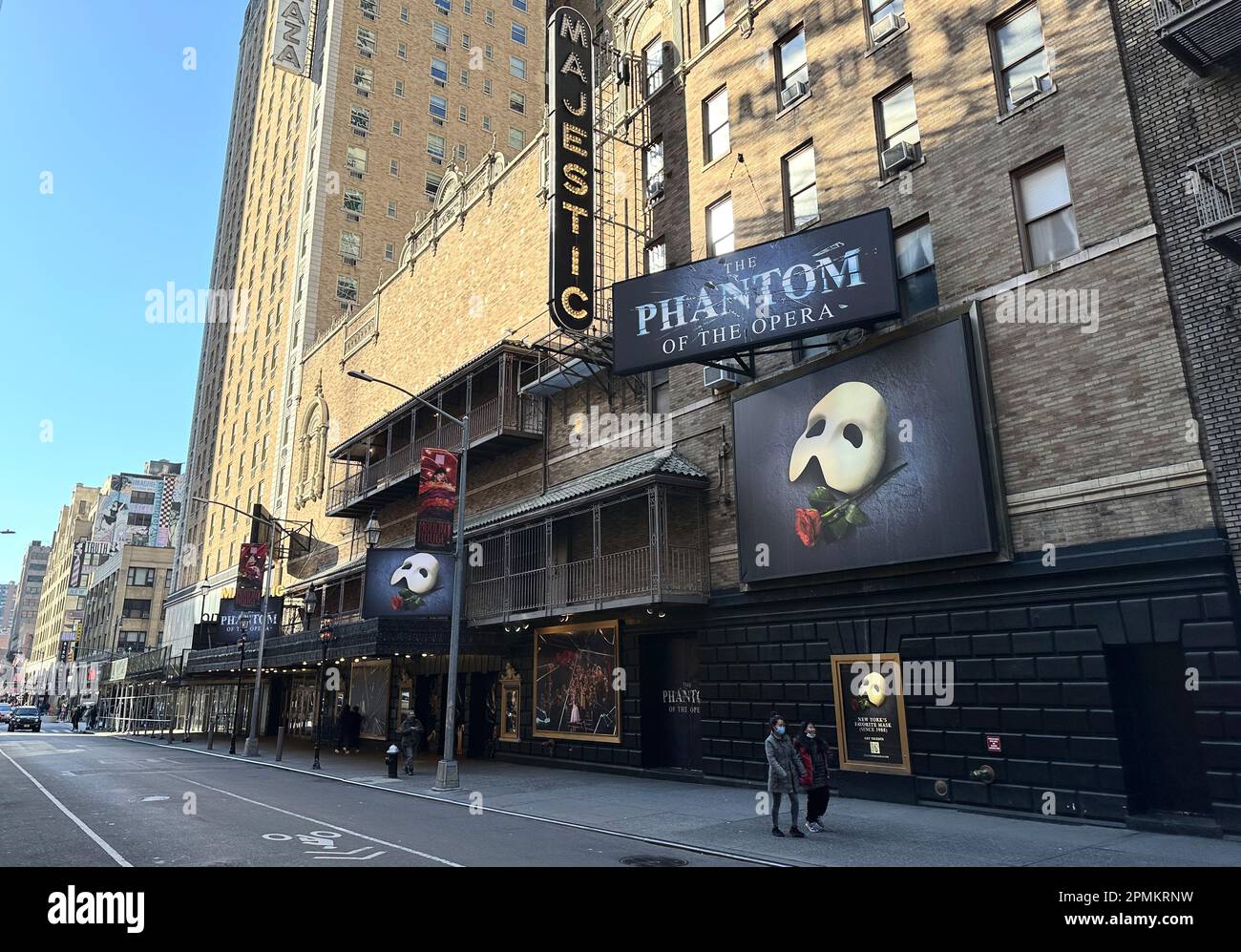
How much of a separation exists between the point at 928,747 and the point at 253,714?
27.6 metres

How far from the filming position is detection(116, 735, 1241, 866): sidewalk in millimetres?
11016

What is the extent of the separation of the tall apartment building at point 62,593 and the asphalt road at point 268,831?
4446 inches

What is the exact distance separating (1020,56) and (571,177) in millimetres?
13244

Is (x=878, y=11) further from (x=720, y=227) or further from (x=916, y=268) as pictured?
(x=916, y=268)

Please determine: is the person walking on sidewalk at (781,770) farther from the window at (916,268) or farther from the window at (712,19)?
the window at (712,19)

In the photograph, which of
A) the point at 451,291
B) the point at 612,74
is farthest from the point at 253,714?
the point at 612,74

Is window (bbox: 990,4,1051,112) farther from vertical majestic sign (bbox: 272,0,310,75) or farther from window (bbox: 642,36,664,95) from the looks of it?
vertical majestic sign (bbox: 272,0,310,75)

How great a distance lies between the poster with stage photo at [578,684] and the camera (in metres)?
23.2

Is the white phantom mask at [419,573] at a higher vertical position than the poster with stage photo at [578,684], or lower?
higher

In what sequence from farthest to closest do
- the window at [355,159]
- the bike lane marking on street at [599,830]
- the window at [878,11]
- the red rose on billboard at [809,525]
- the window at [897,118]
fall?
the window at [355,159], the window at [878,11], the window at [897,118], the red rose on billboard at [809,525], the bike lane marking on street at [599,830]

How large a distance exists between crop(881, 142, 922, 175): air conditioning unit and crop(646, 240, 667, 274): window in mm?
7931

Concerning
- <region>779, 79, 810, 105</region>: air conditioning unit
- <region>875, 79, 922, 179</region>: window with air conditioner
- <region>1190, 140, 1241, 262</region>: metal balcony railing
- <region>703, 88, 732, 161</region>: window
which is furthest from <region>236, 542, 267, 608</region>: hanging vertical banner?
<region>1190, 140, 1241, 262</region>: metal balcony railing

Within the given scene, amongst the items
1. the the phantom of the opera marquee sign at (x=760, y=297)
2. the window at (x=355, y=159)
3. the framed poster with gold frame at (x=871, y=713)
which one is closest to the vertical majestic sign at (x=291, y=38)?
the window at (x=355, y=159)
